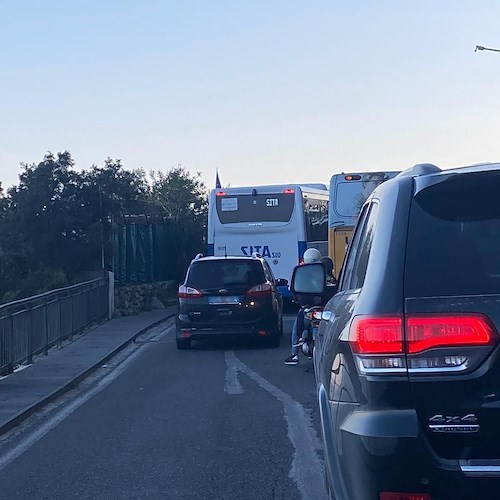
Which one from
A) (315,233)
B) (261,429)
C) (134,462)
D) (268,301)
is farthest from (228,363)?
(315,233)

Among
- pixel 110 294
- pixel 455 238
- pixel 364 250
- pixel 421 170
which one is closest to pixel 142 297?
pixel 110 294

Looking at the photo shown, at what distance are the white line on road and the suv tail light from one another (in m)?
3.60

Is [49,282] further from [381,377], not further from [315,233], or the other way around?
[381,377]

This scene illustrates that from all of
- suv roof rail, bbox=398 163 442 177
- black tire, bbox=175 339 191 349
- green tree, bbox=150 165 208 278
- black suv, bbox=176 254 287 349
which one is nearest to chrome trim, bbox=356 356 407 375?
suv roof rail, bbox=398 163 442 177

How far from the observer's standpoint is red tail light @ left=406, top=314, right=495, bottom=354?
335 centimetres

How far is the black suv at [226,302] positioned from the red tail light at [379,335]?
44.4 feet

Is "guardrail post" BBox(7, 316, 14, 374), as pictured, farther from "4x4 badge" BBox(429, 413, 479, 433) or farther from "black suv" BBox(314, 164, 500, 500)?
"4x4 badge" BBox(429, 413, 479, 433)

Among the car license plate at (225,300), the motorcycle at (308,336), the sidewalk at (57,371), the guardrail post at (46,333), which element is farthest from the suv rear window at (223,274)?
the motorcycle at (308,336)

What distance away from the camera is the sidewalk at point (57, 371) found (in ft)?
37.0

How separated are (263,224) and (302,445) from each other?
17458mm

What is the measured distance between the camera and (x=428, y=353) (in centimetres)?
338

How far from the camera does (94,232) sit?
29.0 m

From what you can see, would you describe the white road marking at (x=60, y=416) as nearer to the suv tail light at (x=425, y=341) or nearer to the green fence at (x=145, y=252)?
the suv tail light at (x=425, y=341)

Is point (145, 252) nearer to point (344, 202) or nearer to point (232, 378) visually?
point (344, 202)
